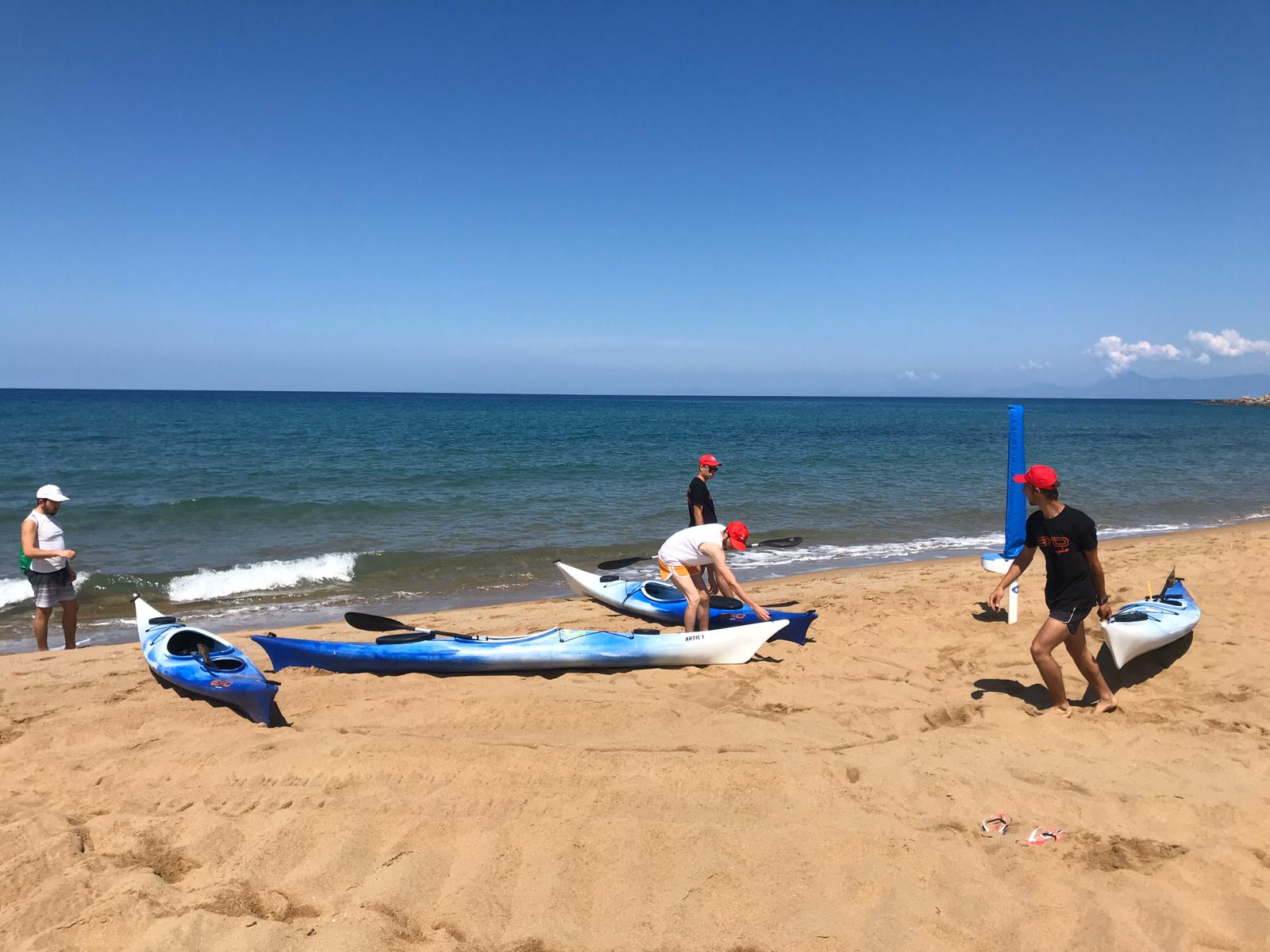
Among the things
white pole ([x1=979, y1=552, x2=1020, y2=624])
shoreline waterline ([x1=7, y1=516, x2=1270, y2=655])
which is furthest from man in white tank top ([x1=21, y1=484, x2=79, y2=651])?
white pole ([x1=979, y1=552, x2=1020, y2=624])

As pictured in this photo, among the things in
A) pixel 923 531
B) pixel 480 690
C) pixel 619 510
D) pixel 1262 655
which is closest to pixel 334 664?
pixel 480 690

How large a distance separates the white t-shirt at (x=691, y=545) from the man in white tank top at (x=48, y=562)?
219 inches

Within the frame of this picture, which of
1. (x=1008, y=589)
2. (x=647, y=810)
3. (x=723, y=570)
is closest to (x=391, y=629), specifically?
(x=723, y=570)

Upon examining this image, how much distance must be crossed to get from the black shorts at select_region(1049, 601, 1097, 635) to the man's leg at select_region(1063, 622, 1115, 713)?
0.09 metres

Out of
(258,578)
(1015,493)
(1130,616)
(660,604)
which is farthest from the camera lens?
(258,578)

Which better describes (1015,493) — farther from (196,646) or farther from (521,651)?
(196,646)

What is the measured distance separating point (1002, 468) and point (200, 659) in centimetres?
2895

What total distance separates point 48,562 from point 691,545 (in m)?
6.36

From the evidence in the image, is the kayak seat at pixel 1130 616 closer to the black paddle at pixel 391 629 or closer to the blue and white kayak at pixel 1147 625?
the blue and white kayak at pixel 1147 625

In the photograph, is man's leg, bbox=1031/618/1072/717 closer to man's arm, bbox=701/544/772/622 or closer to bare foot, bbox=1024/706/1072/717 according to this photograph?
bare foot, bbox=1024/706/1072/717

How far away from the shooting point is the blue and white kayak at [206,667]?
531cm

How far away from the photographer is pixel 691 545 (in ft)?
22.8

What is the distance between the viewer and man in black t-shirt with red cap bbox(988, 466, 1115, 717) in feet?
16.5

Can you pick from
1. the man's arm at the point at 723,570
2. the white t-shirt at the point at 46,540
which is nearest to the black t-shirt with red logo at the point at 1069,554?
the man's arm at the point at 723,570
